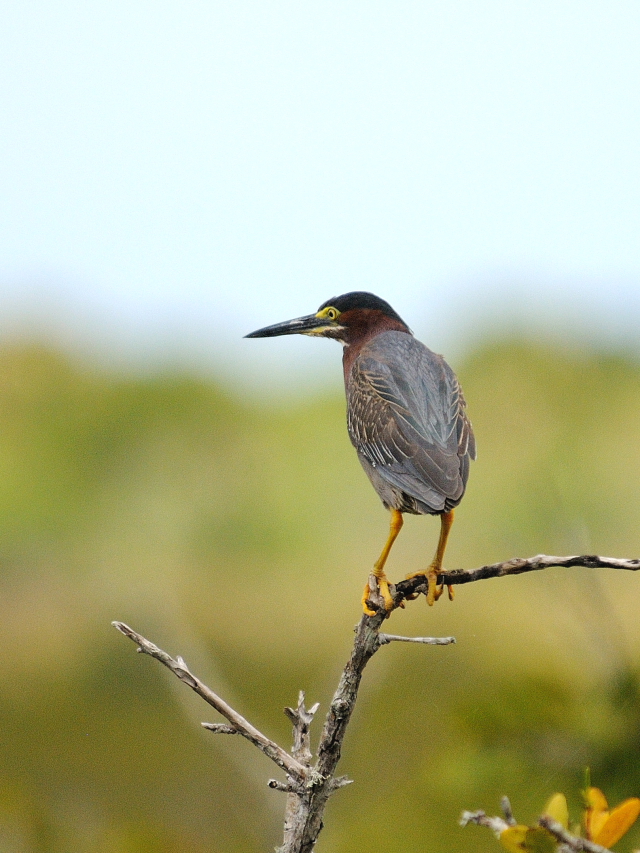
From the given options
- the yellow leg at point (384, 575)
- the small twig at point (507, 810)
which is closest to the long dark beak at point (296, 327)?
the yellow leg at point (384, 575)

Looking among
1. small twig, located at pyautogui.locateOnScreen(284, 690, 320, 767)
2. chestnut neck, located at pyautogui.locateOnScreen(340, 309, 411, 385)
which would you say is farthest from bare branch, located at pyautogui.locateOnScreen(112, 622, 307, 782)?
chestnut neck, located at pyautogui.locateOnScreen(340, 309, 411, 385)

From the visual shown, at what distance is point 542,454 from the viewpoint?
8328mm

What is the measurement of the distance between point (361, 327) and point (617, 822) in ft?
9.48

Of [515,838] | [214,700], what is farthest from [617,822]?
[214,700]

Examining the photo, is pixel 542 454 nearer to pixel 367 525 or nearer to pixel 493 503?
pixel 493 503

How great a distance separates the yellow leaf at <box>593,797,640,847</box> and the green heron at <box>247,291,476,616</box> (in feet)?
4.21

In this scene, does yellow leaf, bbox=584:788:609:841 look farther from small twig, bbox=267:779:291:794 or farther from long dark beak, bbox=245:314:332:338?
long dark beak, bbox=245:314:332:338

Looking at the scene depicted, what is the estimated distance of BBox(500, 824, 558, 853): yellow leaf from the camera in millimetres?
1392

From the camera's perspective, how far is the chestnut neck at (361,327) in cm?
407

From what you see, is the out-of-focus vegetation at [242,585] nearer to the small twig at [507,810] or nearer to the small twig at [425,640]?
the small twig at [425,640]

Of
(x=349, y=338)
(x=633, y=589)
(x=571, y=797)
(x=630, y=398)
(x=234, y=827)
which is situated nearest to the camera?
(x=571, y=797)

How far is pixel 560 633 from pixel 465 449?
12.9 feet

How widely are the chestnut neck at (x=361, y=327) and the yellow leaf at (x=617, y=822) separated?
9.07ft

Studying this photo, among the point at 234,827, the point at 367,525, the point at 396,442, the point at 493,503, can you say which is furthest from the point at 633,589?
the point at 396,442
